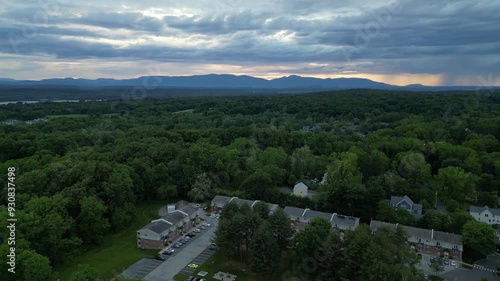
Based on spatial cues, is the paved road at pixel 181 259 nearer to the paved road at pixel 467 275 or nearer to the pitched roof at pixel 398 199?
the pitched roof at pixel 398 199

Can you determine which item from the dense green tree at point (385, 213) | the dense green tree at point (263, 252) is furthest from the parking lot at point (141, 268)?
the dense green tree at point (385, 213)

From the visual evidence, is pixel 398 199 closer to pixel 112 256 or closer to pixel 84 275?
pixel 112 256

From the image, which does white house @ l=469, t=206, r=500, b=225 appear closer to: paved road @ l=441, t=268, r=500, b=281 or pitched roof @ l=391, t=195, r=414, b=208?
pitched roof @ l=391, t=195, r=414, b=208

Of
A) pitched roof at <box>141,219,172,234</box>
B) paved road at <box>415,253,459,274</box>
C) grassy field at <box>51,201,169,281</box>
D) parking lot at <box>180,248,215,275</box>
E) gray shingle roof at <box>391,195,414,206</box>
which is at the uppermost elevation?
gray shingle roof at <box>391,195,414,206</box>

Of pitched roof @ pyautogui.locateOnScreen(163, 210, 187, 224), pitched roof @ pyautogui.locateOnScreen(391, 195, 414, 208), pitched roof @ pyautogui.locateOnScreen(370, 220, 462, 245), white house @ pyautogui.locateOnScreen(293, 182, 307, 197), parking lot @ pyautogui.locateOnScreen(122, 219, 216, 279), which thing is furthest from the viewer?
white house @ pyautogui.locateOnScreen(293, 182, 307, 197)

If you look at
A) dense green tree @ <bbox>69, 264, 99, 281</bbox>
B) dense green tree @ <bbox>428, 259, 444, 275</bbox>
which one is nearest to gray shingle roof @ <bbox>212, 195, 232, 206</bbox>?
dense green tree @ <bbox>69, 264, 99, 281</bbox>

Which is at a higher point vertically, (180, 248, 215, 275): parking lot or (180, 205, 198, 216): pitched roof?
(180, 205, 198, 216): pitched roof

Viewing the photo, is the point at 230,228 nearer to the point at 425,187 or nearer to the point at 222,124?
the point at 425,187
